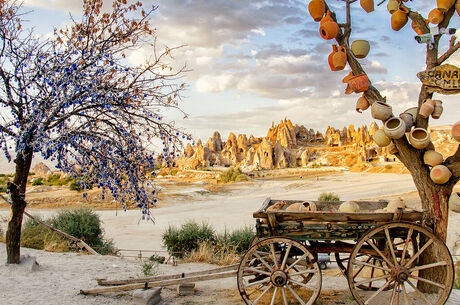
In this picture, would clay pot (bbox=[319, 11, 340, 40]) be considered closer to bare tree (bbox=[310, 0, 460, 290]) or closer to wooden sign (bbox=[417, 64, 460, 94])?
bare tree (bbox=[310, 0, 460, 290])

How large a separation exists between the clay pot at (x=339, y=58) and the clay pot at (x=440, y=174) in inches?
75.4

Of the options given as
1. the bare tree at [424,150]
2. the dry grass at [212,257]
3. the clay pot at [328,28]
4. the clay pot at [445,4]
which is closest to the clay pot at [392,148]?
the bare tree at [424,150]


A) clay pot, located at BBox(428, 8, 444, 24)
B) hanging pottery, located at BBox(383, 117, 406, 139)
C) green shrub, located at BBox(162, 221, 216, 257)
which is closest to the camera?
hanging pottery, located at BBox(383, 117, 406, 139)

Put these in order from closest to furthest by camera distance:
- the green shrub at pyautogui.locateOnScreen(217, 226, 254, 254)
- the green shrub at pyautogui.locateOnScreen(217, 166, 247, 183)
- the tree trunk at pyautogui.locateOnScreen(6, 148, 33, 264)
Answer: the tree trunk at pyautogui.locateOnScreen(6, 148, 33, 264)
the green shrub at pyautogui.locateOnScreen(217, 226, 254, 254)
the green shrub at pyautogui.locateOnScreen(217, 166, 247, 183)

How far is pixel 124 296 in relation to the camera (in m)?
6.07

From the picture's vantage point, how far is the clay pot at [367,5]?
5.86 metres

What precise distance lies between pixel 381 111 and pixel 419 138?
0.64 meters

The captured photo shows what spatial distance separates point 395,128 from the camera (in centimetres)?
520

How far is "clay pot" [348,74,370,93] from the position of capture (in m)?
5.54

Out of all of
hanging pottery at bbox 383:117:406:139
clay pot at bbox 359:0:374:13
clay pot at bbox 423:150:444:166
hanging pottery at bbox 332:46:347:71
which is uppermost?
clay pot at bbox 359:0:374:13

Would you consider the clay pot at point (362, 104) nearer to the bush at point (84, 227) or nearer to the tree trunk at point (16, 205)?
the tree trunk at point (16, 205)

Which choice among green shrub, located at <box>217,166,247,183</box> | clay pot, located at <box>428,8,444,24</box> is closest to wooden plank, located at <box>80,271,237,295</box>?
clay pot, located at <box>428,8,444,24</box>

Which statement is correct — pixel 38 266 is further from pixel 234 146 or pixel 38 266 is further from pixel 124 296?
pixel 234 146

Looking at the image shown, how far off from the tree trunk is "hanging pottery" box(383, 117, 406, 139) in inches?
239
